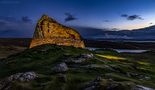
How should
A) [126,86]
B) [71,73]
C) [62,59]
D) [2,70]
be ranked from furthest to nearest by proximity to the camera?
[62,59], [2,70], [71,73], [126,86]

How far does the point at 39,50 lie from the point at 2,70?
42.6ft

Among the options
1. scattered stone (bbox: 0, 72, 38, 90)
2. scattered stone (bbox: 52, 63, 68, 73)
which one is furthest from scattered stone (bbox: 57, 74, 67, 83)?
scattered stone (bbox: 52, 63, 68, 73)

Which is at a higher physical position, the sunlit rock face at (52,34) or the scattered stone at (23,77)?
the sunlit rock face at (52,34)

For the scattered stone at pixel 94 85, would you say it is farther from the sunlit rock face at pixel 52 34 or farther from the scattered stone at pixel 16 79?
→ the sunlit rock face at pixel 52 34

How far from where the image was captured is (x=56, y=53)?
6969 cm

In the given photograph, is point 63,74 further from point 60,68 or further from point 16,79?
point 16,79

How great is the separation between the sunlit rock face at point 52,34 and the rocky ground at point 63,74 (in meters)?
2.98

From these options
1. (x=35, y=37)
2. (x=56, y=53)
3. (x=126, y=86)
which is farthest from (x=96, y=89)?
(x=35, y=37)

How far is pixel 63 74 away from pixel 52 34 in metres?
26.5

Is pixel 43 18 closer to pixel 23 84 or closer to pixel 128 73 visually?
pixel 128 73

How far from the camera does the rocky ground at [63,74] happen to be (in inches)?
1754

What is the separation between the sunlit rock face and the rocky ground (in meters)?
2.98

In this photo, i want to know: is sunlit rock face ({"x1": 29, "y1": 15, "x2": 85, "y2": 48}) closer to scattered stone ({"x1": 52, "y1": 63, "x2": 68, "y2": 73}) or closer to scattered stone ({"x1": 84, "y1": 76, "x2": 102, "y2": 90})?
scattered stone ({"x1": 52, "y1": 63, "x2": 68, "y2": 73})

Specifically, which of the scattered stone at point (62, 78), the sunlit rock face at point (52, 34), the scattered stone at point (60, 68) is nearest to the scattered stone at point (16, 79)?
Result: the scattered stone at point (62, 78)
